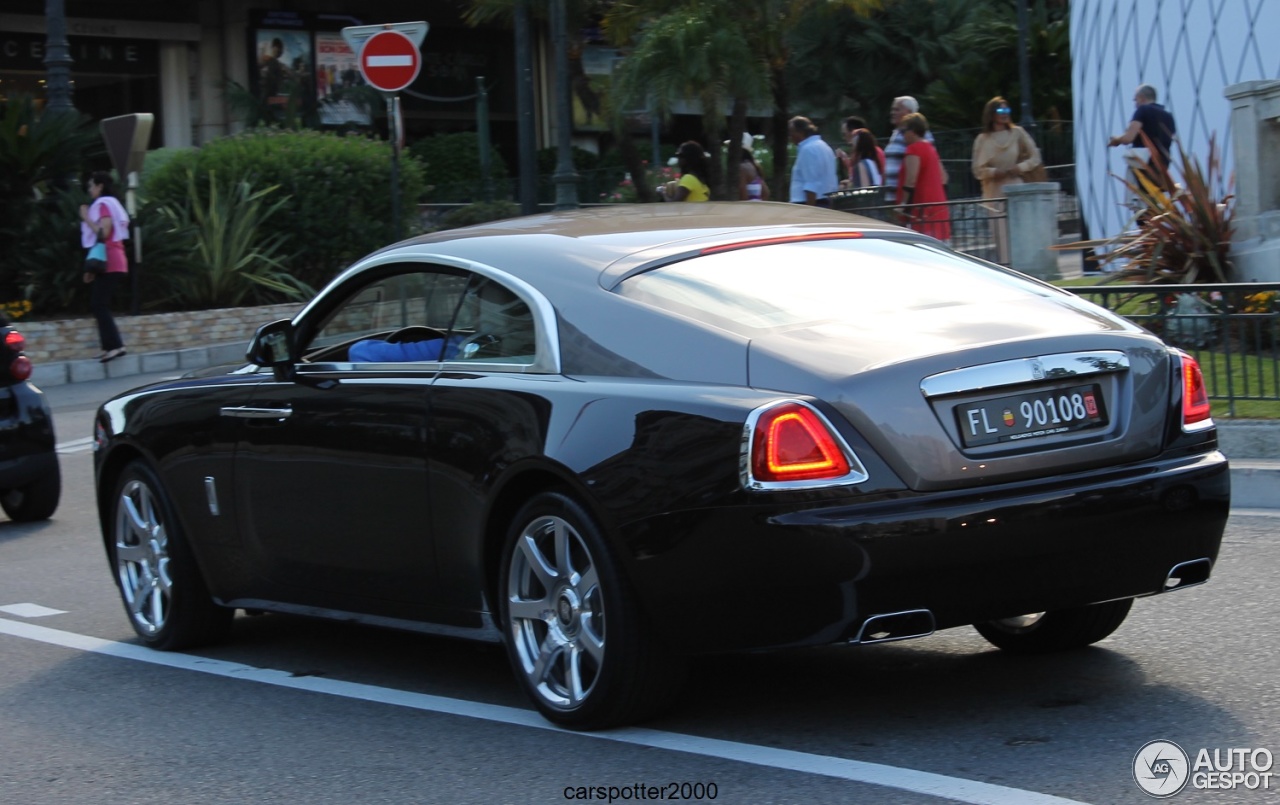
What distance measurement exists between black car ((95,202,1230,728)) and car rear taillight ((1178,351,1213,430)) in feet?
0.04

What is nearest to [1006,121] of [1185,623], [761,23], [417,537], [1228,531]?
[761,23]

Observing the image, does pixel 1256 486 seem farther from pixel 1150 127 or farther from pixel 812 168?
pixel 812 168

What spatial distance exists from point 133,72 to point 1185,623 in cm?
3892

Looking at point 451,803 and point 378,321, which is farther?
point 378,321

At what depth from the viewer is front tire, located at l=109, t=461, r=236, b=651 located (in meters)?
6.68

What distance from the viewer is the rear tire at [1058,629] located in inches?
223

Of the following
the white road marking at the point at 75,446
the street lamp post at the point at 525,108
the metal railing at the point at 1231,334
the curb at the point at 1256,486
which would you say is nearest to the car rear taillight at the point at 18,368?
the white road marking at the point at 75,446

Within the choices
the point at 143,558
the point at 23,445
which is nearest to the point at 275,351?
the point at 143,558

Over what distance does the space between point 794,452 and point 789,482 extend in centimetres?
8

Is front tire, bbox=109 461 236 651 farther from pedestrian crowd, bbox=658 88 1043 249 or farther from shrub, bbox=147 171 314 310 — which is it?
shrub, bbox=147 171 314 310

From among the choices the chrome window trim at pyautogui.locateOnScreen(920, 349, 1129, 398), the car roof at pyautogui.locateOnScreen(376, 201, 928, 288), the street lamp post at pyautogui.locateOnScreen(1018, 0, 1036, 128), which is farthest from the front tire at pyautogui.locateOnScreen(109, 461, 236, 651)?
the street lamp post at pyautogui.locateOnScreen(1018, 0, 1036, 128)

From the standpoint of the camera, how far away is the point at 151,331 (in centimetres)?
1992

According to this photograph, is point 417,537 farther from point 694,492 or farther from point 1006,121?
point 1006,121

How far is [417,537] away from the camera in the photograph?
5488 millimetres
